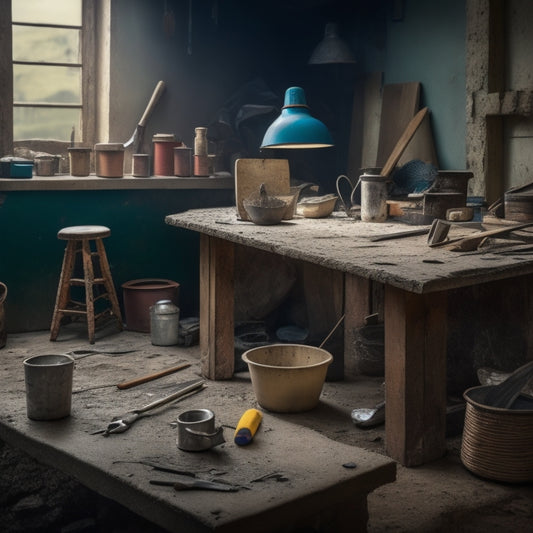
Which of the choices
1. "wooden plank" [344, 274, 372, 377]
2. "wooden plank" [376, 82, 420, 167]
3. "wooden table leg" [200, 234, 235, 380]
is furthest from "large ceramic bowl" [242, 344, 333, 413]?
"wooden plank" [376, 82, 420, 167]

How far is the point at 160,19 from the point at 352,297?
9.75ft

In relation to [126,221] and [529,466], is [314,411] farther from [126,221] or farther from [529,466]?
[126,221]

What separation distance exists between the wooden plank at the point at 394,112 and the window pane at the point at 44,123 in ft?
8.33

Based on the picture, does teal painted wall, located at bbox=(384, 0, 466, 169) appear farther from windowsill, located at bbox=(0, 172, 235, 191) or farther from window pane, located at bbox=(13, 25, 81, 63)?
window pane, located at bbox=(13, 25, 81, 63)

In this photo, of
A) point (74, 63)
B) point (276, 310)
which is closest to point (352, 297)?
point (276, 310)

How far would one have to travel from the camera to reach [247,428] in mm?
3908

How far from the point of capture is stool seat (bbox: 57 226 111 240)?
6.05 m

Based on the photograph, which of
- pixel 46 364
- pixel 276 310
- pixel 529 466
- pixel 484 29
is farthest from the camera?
A: pixel 276 310

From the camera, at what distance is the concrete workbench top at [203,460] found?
312 cm

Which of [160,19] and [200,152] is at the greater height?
[160,19]

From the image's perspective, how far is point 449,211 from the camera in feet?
15.1

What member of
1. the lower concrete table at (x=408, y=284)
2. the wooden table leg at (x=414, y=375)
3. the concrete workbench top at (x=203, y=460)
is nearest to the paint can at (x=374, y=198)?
the lower concrete table at (x=408, y=284)

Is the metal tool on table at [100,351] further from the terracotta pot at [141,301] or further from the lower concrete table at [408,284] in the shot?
the lower concrete table at [408,284]

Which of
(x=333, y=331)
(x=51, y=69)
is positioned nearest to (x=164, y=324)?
(x=333, y=331)
